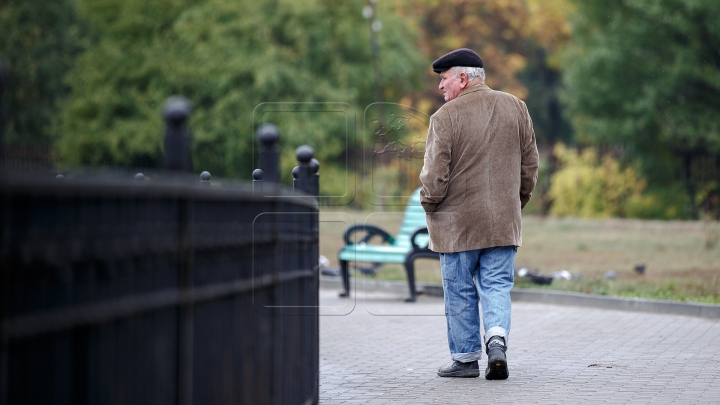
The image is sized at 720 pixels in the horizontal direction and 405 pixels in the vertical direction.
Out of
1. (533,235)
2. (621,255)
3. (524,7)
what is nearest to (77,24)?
(524,7)

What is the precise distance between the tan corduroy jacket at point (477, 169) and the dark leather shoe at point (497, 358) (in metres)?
0.59

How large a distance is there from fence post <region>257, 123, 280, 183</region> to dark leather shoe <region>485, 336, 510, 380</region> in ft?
7.98

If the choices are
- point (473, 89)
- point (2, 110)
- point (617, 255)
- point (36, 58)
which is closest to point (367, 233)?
point (617, 255)

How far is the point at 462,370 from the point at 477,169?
1.26 metres

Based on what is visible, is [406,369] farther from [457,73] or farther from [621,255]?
[621,255]

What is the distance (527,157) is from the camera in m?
6.84

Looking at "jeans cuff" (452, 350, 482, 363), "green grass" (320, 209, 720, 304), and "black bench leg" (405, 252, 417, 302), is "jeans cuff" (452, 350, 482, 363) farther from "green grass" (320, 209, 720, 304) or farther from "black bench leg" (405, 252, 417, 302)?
"black bench leg" (405, 252, 417, 302)

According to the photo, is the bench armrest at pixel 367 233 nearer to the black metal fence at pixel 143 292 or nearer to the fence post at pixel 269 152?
the black metal fence at pixel 143 292

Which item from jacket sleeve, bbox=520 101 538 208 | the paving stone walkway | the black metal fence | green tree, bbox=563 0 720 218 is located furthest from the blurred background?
the black metal fence

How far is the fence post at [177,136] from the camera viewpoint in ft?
10.3

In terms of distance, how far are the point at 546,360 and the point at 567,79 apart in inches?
1185

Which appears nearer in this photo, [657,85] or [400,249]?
[400,249]

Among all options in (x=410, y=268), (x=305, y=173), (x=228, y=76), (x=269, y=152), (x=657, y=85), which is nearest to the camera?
(x=269, y=152)

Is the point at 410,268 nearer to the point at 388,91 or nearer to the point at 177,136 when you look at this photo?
the point at 177,136
